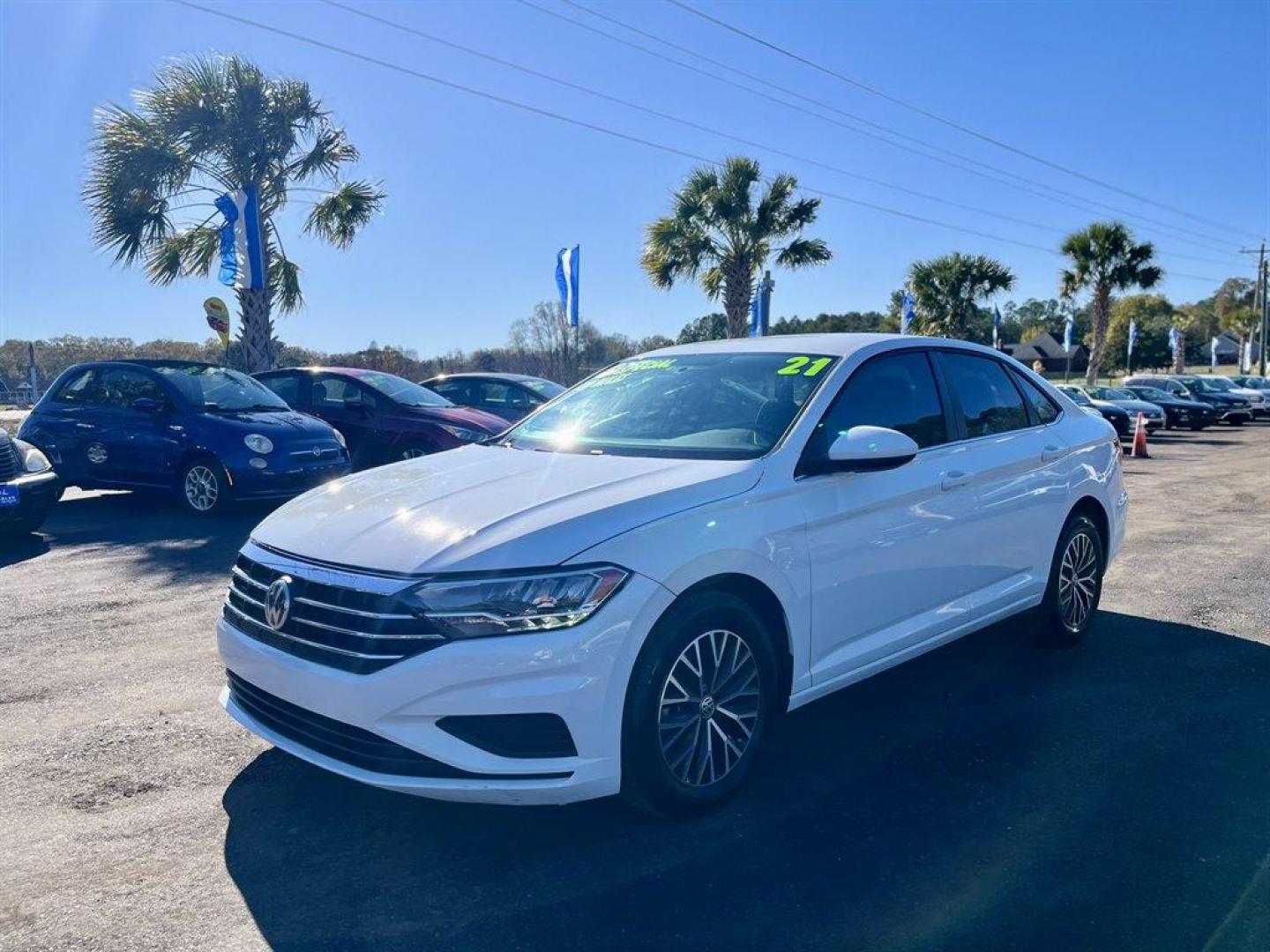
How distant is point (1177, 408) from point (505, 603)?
31.0 meters

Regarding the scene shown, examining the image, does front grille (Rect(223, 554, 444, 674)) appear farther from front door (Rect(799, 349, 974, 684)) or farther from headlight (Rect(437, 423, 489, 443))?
headlight (Rect(437, 423, 489, 443))

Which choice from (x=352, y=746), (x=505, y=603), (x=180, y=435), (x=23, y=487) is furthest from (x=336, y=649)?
(x=180, y=435)

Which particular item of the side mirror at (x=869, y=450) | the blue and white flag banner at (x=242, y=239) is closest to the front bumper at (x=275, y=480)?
the side mirror at (x=869, y=450)

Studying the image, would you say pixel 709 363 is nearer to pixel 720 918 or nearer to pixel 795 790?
pixel 795 790

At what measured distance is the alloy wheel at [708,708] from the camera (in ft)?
10.7

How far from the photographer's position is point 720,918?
2.83m

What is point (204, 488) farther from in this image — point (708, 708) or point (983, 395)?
point (708, 708)

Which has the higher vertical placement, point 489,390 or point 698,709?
point 489,390

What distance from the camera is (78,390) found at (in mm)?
10406

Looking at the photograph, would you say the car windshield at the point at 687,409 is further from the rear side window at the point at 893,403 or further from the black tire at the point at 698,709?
the black tire at the point at 698,709

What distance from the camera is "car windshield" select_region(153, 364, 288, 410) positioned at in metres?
10.1

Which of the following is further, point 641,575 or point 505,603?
point 641,575

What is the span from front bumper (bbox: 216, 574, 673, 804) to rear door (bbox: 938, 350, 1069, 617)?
202cm

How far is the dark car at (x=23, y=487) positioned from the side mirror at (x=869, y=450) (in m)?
7.01
